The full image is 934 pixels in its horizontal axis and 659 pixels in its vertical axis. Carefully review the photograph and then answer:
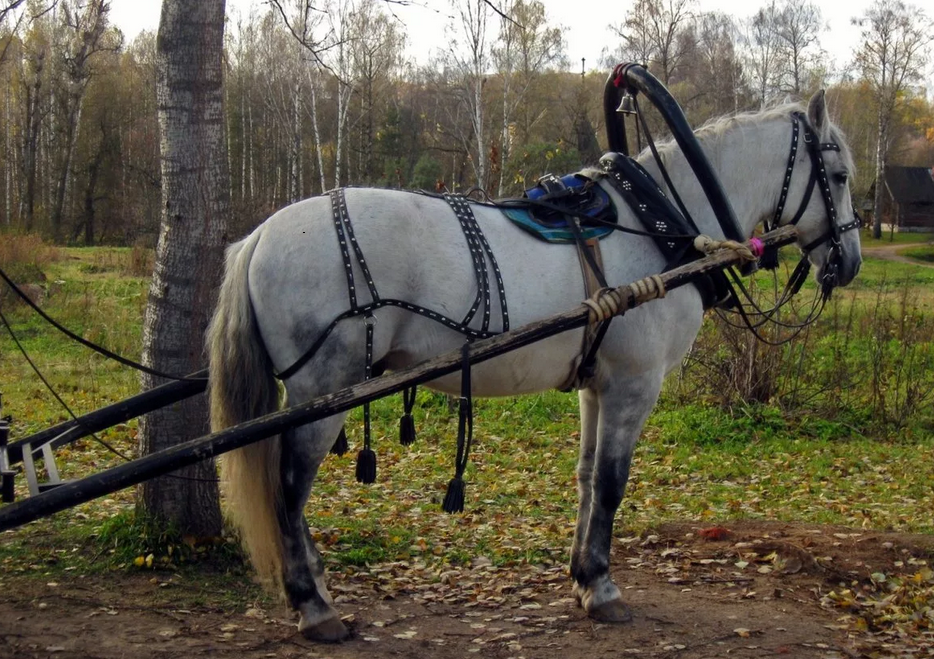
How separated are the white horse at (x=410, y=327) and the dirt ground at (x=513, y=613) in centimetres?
23

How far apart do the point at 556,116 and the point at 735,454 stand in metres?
26.3

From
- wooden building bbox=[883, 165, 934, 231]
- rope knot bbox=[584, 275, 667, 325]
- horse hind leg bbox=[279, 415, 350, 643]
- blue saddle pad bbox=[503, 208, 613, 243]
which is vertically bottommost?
horse hind leg bbox=[279, 415, 350, 643]

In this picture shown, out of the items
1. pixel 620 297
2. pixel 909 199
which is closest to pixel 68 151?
pixel 620 297

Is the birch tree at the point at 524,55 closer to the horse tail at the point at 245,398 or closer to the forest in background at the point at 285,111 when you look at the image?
the forest in background at the point at 285,111

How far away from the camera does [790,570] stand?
5086 millimetres

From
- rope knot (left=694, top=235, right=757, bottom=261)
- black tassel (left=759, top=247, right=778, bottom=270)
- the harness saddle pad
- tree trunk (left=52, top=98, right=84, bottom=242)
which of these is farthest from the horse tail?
tree trunk (left=52, top=98, right=84, bottom=242)

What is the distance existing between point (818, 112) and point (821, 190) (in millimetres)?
385

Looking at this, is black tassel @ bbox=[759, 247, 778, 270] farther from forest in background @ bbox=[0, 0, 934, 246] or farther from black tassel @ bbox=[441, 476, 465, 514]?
forest in background @ bbox=[0, 0, 934, 246]

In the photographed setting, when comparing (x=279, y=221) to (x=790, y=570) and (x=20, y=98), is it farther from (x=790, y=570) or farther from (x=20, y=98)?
(x=20, y=98)

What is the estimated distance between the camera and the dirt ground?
13.2ft

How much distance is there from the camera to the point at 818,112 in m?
4.65

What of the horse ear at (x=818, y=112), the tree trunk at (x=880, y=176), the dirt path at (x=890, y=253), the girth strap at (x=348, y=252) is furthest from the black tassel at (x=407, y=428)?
the tree trunk at (x=880, y=176)

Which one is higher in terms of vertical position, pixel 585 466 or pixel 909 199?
pixel 909 199

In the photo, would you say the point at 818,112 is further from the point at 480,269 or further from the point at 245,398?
the point at 245,398
